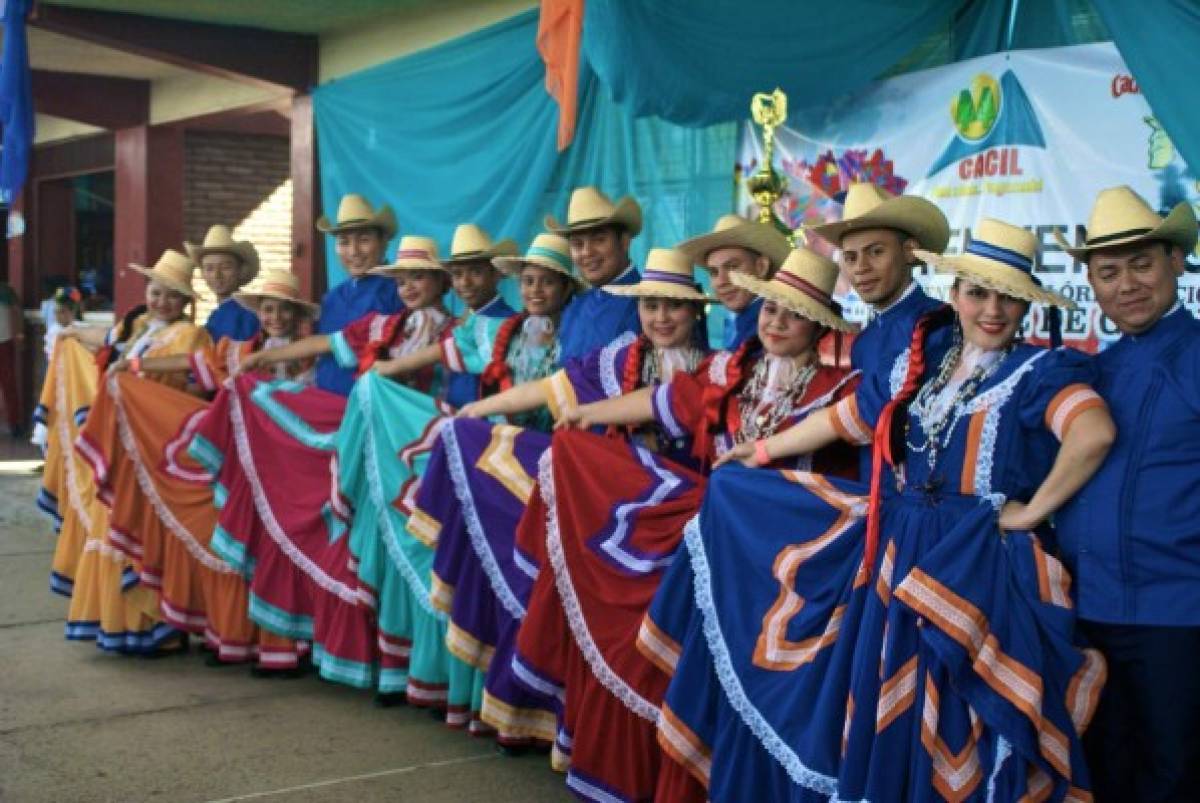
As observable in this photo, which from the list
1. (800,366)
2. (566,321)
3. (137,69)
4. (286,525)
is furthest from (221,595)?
(137,69)

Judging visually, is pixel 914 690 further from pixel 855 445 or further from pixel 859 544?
pixel 855 445

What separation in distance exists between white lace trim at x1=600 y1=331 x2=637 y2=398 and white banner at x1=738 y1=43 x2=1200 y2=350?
1695 mm

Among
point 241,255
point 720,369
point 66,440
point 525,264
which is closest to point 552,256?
point 525,264

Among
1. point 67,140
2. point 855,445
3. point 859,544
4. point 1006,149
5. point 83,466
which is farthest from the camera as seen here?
point 67,140

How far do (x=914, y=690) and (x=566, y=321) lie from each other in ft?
7.52

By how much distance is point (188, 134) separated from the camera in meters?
13.8

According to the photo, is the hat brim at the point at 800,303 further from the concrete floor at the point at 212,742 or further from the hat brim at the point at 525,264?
the concrete floor at the point at 212,742

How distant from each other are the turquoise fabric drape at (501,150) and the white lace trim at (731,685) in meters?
3.43

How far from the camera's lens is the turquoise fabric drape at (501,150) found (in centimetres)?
745

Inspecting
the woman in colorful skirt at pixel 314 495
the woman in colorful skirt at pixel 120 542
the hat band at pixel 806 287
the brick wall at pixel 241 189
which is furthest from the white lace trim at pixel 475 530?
the brick wall at pixel 241 189

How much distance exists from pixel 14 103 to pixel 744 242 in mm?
4949

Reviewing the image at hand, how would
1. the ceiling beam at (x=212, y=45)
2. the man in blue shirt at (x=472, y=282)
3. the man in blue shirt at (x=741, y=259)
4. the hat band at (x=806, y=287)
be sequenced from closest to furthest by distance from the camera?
the hat band at (x=806, y=287) → the man in blue shirt at (x=741, y=259) → the man in blue shirt at (x=472, y=282) → the ceiling beam at (x=212, y=45)

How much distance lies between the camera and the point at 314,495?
19.5 ft

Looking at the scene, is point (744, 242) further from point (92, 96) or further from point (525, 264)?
point (92, 96)
